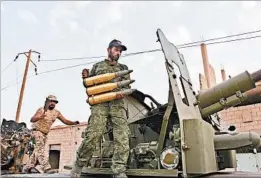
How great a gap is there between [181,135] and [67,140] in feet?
39.5

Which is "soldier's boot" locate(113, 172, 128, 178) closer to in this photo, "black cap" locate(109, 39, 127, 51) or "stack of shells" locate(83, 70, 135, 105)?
"stack of shells" locate(83, 70, 135, 105)

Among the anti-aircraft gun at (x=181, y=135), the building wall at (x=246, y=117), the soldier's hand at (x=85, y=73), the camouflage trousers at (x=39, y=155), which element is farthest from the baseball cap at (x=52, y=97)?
the building wall at (x=246, y=117)

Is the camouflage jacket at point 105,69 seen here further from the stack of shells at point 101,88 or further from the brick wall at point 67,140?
the brick wall at point 67,140

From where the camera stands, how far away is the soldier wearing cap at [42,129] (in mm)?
5758

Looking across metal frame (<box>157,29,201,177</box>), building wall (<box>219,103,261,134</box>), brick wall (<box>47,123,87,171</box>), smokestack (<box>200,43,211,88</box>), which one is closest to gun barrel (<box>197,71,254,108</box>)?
metal frame (<box>157,29,201,177</box>)

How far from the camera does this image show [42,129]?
5.96m

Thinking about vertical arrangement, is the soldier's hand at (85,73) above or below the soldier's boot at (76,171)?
above

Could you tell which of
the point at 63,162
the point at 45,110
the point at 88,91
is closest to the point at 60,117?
the point at 45,110

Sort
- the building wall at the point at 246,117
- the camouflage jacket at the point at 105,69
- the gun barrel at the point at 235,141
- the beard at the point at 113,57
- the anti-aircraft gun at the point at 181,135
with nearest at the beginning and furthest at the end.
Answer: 1. the anti-aircraft gun at the point at 181,135
2. the gun barrel at the point at 235,141
3. the camouflage jacket at the point at 105,69
4. the beard at the point at 113,57
5. the building wall at the point at 246,117

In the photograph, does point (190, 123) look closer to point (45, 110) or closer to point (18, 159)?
point (45, 110)

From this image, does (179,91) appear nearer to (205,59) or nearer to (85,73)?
(85,73)

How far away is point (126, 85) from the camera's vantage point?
11.0 feet

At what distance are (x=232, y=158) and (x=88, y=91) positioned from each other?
6.16 ft

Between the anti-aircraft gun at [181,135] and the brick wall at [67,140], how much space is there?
32.9ft
